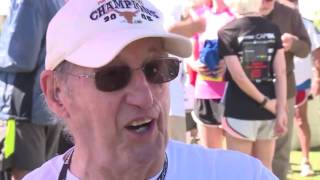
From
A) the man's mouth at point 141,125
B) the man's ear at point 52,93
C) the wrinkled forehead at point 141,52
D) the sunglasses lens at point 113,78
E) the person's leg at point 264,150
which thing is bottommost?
the person's leg at point 264,150

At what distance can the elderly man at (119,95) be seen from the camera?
1552mm

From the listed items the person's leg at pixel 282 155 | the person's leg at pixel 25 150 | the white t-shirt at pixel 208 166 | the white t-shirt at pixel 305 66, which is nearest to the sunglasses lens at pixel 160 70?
the white t-shirt at pixel 208 166

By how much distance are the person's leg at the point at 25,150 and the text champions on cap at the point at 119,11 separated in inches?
81.6

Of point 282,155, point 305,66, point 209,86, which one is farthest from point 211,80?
point 305,66

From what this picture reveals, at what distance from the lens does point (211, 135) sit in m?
4.80

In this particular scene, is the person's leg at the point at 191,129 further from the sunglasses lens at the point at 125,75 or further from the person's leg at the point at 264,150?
the sunglasses lens at the point at 125,75

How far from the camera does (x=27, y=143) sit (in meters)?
3.64

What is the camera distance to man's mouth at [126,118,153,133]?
1524mm

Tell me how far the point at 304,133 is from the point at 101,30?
5.13 meters

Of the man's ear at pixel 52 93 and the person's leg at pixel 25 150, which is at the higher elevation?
the man's ear at pixel 52 93

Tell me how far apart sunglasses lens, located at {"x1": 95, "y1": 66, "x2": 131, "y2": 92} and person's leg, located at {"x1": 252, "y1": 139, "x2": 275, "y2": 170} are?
2.98 m

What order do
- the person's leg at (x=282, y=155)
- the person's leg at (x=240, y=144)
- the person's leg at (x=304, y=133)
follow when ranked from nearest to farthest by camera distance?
1. the person's leg at (x=240, y=144)
2. the person's leg at (x=282, y=155)
3. the person's leg at (x=304, y=133)

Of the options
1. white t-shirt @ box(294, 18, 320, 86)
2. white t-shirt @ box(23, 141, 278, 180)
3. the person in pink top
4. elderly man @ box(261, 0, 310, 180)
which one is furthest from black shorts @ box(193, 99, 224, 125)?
white t-shirt @ box(23, 141, 278, 180)

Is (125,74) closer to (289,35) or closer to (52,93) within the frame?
(52,93)
